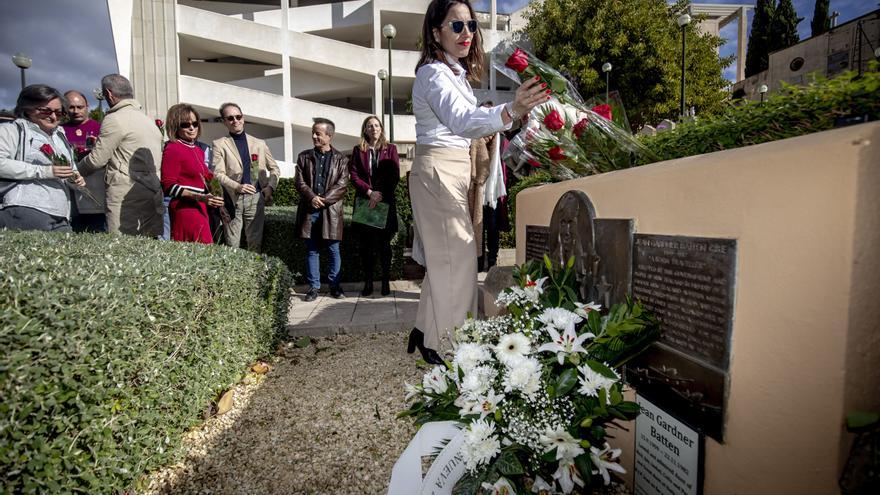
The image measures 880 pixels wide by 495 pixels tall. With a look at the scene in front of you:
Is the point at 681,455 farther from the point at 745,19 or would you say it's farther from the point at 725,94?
the point at 745,19

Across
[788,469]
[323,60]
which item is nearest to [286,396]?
[788,469]

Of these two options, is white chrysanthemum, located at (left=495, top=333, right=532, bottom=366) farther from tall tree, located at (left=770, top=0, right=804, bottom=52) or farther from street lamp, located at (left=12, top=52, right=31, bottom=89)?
tall tree, located at (left=770, top=0, right=804, bottom=52)

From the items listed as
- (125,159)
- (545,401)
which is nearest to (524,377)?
(545,401)

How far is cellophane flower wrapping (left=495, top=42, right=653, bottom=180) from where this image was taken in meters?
2.31

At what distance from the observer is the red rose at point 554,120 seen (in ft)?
7.75

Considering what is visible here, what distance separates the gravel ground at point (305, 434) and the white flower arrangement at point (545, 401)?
0.64 m

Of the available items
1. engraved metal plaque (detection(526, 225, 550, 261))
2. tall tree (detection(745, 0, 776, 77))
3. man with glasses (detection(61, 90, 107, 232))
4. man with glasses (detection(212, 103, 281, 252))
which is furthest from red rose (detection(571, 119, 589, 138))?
tall tree (detection(745, 0, 776, 77))

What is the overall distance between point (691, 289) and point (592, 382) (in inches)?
19.2

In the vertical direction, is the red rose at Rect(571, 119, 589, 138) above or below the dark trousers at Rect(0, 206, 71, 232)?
above

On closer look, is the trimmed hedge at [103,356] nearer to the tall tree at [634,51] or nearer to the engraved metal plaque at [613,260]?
the engraved metal plaque at [613,260]

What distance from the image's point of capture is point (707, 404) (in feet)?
4.64

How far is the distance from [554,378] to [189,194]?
380 cm

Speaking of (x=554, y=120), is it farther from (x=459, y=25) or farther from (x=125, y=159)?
(x=125, y=159)

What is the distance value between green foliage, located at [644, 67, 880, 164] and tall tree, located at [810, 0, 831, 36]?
131 ft
